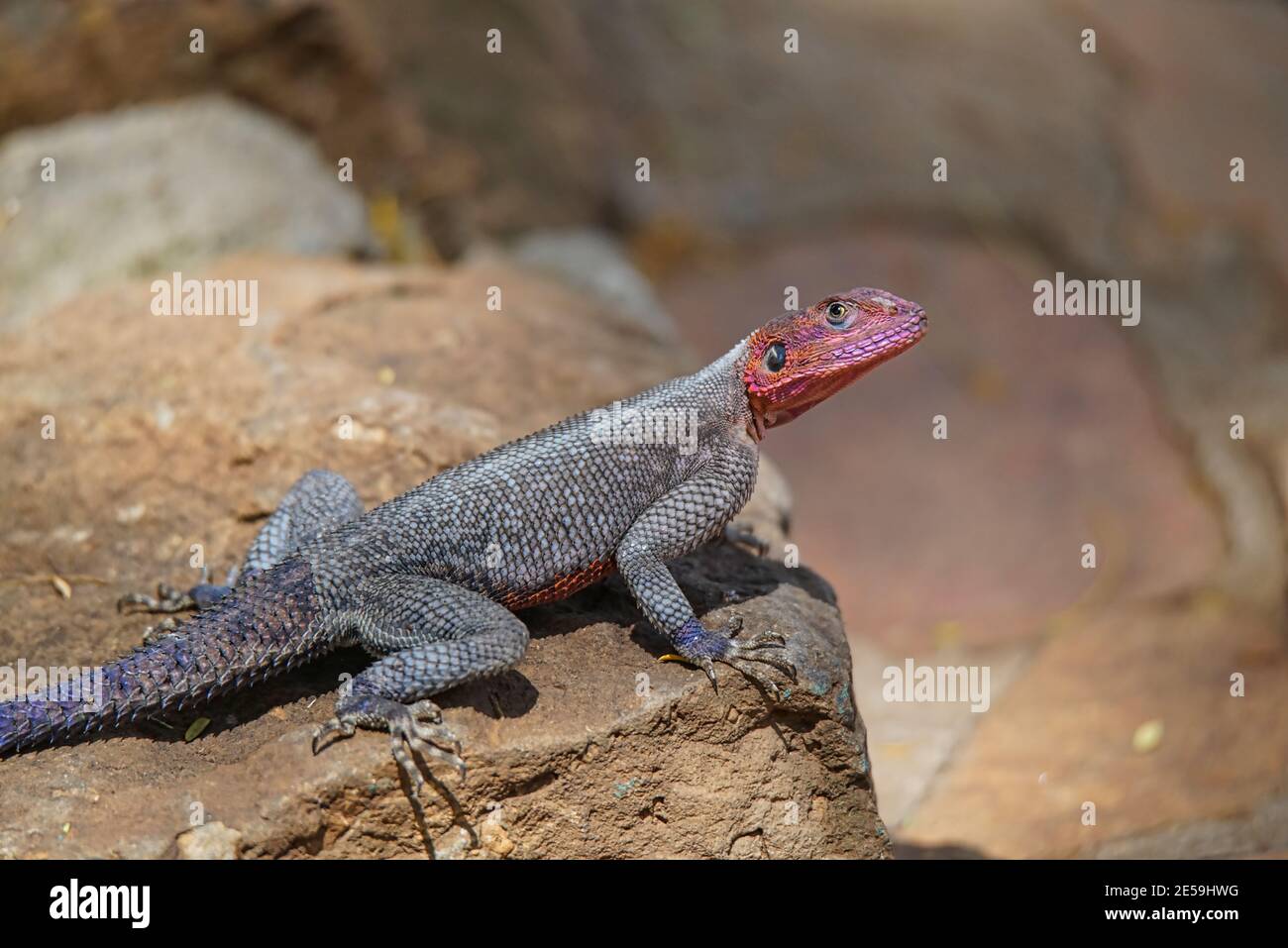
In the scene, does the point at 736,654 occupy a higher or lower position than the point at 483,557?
lower

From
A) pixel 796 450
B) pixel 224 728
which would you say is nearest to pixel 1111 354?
pixel 796 450

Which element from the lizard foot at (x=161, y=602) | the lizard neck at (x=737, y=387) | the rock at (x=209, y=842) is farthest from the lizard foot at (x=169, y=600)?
A: the lizard neck at (x=737, y=387)

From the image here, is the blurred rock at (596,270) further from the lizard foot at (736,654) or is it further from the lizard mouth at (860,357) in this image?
the lizard foot at (736,654)

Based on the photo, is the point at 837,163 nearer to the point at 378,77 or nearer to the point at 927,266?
the point at 927,266

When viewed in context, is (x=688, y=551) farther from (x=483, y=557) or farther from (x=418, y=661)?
(x=418, y=661)

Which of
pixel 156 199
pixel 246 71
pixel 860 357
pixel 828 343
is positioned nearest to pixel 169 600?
pixel 828 343
